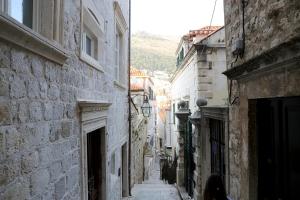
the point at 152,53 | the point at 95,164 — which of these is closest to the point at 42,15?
the point at 95,164

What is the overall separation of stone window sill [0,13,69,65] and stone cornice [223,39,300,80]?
2.03 m

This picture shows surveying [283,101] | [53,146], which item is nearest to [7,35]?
[53,146]

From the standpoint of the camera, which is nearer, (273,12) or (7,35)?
(7,35)

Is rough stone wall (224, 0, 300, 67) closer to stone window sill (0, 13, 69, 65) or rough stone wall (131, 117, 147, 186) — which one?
stone window sill (0, 13, 69, 65)

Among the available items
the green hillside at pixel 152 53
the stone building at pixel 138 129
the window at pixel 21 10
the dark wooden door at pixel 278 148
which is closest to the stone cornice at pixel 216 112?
the dark wooden door at pixel 278 148

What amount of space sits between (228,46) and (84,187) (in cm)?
321

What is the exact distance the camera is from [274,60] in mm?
3365

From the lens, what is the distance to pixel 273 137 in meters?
4.14

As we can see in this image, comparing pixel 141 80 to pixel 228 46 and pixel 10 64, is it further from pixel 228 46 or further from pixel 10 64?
pixel 10 64

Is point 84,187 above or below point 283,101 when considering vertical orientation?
below

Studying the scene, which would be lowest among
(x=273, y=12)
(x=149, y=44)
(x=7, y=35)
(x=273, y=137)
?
(x=273, y=137)

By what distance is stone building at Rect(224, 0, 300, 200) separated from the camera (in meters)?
3.27

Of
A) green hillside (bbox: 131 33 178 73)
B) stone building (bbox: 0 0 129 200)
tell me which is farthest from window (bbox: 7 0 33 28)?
green hillside (bbox: 131 33 178 73)

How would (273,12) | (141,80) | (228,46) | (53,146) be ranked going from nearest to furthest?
(53,146), (273,12), (228,46), (141,80)
